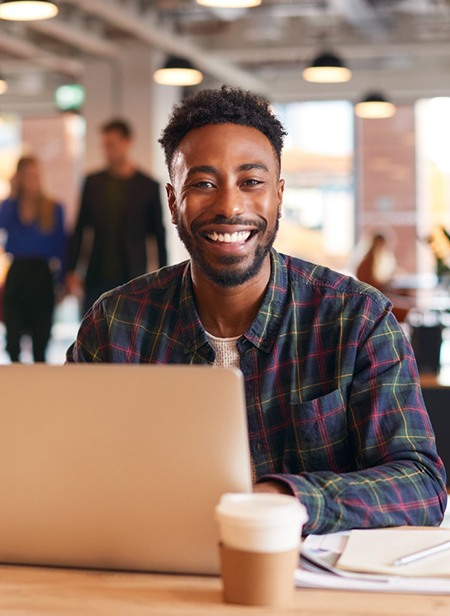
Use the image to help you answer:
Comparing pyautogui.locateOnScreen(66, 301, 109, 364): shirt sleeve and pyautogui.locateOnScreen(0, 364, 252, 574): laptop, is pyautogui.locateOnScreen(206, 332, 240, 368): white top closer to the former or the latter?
pyautogui.locateOnScreen(66, 301, 109, 364): shirt sleeve

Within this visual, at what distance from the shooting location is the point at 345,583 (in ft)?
4.16

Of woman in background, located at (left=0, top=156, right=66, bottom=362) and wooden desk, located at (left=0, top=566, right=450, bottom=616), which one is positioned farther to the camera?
woman in background, located at (left=0, top=156, right=66, bottom=362)

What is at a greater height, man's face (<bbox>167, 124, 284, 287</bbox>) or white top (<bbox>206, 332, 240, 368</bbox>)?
man's face (<bbox>167, 124, 284, 287</bbox>)

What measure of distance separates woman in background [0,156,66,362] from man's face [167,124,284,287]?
16.9ft

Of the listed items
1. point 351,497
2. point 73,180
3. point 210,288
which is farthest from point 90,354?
point 73,180

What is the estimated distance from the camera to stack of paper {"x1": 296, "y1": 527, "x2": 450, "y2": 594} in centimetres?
126

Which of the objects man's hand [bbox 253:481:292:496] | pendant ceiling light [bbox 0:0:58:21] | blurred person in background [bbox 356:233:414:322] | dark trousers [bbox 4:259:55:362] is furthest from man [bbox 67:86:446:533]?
blurred person in background [bbox 356:233:414:322]

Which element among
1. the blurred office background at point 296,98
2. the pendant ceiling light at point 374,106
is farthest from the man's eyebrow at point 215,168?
the pendant ceiling light at point 374,106

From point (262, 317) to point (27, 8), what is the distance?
14.2 feet

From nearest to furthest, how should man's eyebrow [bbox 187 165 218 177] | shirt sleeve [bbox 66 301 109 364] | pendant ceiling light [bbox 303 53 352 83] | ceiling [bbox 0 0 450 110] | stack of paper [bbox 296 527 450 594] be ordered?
1. stack of paper [bbox 296 527 450 594]
2. man's eyebrow [bbox 187 165 218 177]
3. shirt sleeve [bbox 66 301 109 364]
4. pendant ceiling light [bbox 303 53 352 83]
5. ceiling [bbox 0 0 450 110]

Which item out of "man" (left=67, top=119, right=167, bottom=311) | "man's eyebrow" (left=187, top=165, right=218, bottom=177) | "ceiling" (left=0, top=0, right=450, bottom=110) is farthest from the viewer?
"ceiling" (left=0, top=0, right=450, bottom=110)

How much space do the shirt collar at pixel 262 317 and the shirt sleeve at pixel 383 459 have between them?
0.17m

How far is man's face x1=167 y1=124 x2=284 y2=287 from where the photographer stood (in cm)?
190

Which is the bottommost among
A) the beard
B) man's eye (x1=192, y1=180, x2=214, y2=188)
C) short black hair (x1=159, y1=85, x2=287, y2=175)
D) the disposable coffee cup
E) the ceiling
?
the disposable coffee cup
